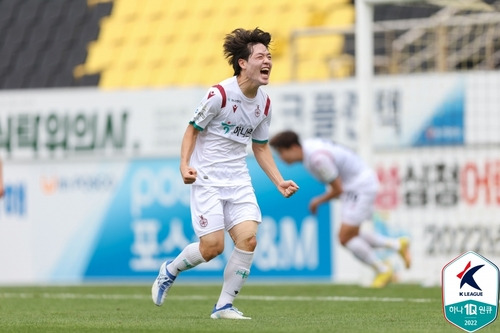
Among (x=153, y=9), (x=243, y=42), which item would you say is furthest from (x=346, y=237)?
(x=153, y=9)

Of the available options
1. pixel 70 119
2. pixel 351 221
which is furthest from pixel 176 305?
pixel 70 119

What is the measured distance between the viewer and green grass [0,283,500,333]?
7570 mm

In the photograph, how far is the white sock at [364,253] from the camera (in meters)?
12.9

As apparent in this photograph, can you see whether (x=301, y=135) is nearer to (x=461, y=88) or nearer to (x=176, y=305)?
(x=461, y=88)

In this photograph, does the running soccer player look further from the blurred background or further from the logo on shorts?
the logo on shorts

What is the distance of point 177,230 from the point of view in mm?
16062

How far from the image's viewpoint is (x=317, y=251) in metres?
15.3

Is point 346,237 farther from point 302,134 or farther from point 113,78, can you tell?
point 113,78

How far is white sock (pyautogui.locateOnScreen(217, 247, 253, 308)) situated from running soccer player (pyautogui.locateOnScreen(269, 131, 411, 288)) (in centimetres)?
450

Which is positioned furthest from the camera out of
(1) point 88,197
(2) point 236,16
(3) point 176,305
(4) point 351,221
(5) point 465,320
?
(2) point 236,16

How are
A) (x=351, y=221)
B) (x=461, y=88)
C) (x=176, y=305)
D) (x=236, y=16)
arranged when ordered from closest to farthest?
1. (x=176, y=305)
2. (x=351, y=221)
3. (x=461, y=88)
4. (x=236, y=16)

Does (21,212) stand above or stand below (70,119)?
below

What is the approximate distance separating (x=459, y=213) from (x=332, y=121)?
204 centimetres

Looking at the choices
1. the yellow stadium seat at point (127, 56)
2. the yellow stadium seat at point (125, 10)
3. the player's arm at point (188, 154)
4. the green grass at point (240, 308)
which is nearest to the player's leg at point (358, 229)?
the green grass at point (240, 308)
